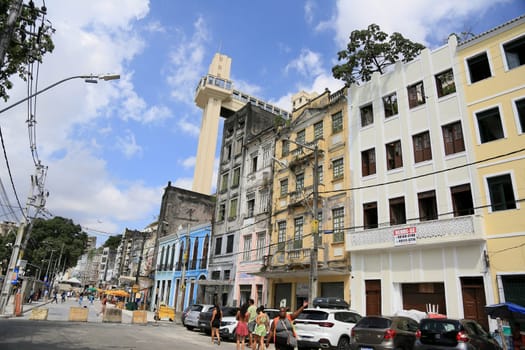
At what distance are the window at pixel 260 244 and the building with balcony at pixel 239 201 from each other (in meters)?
0.09

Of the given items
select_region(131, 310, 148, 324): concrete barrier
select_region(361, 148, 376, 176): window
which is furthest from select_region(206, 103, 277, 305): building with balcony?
select_region(361, 148, 376, 176): window

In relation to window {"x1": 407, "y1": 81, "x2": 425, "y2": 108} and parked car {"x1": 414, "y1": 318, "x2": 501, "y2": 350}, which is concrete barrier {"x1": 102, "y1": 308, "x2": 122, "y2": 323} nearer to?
parked car {"x1": 414, "y1": 318, "x2": 501, "y2": 350}

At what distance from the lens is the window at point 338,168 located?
80.2ft

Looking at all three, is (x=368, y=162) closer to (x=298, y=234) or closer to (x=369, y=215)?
(x=369, y=215)

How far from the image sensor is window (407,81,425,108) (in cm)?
2114

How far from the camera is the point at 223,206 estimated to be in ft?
123

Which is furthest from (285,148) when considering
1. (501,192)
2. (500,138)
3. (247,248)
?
(501,192)

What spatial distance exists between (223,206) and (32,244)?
4820 centimetres

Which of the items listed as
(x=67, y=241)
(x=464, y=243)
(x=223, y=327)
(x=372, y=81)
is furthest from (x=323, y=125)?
(x=67, y=241)

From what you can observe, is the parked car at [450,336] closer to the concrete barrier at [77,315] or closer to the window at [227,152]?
the concrete barrier at [77,315]

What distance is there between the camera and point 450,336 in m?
10.4

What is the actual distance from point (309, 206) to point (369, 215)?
14.8 feet

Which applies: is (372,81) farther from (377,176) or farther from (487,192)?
(487,192)

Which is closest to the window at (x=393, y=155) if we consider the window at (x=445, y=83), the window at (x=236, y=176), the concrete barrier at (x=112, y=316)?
the window at (x=445, y=83)
